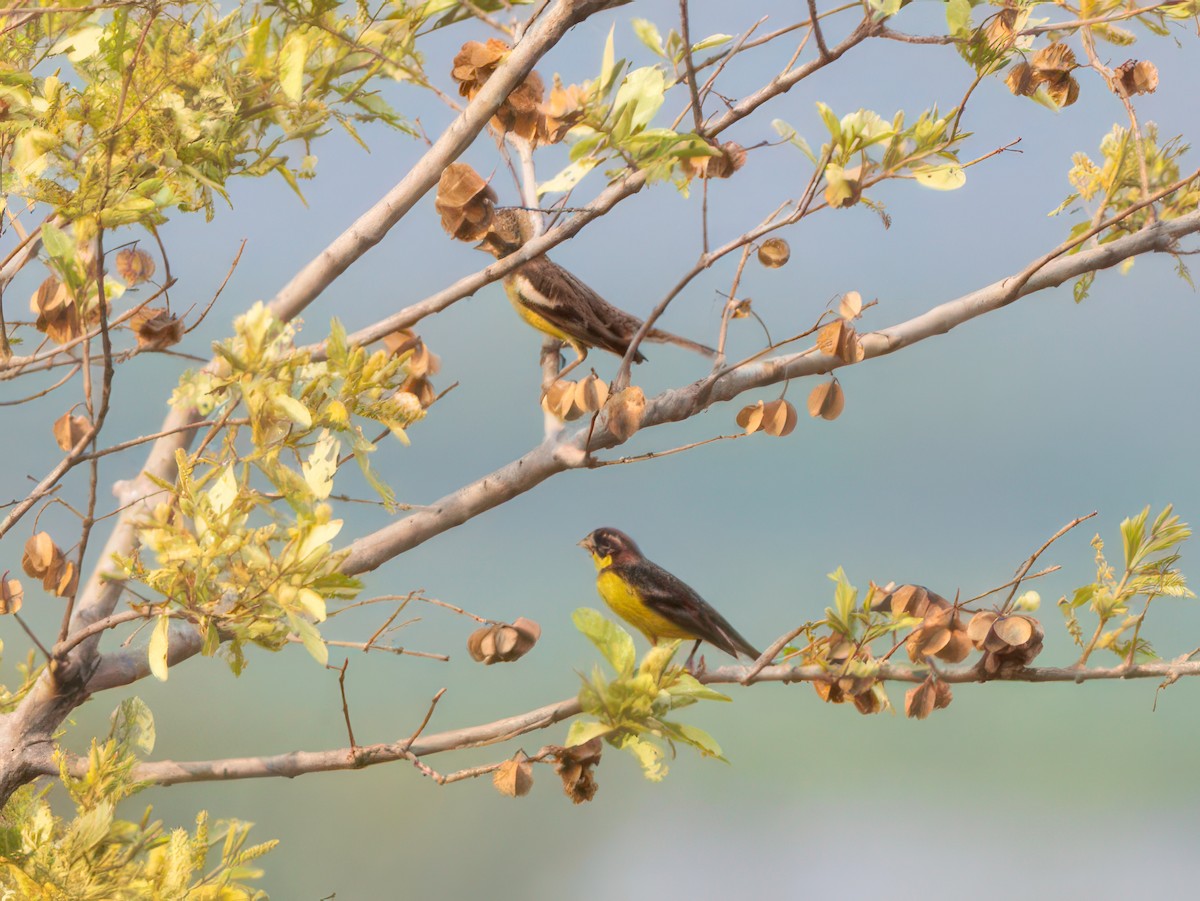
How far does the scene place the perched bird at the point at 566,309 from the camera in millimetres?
2623

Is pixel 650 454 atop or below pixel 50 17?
below

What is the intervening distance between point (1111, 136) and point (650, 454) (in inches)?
48.4

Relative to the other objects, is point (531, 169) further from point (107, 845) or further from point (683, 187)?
point (107, 845)

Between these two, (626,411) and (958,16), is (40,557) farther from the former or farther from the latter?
(958,16)

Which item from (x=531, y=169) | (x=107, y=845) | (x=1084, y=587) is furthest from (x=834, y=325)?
(x=107, y=845)

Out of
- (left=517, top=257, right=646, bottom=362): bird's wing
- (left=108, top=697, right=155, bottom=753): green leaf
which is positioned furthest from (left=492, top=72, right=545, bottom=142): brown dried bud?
(left=108, top=697, right=155, bottom=753): green leaf

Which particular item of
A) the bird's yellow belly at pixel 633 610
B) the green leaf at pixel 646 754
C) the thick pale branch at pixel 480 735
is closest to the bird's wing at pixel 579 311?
the bird's yellow belly at pixel 633 610

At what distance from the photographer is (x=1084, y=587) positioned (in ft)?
6.43

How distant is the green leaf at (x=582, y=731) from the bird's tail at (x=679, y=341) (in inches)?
46.6

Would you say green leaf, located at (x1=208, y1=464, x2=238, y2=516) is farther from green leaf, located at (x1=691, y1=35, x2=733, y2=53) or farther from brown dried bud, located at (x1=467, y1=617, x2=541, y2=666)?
green leaf, located at (x1=691, y1=35, x2=733, y2=53)

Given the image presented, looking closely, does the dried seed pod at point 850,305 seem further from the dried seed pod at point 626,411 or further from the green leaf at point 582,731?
the green leaf at point 582,731

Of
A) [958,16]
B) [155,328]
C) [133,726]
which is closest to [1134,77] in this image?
[958,16]

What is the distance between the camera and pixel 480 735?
176 centimetres

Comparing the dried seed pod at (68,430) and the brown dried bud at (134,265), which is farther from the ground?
the brown dried bud at (134,265)
